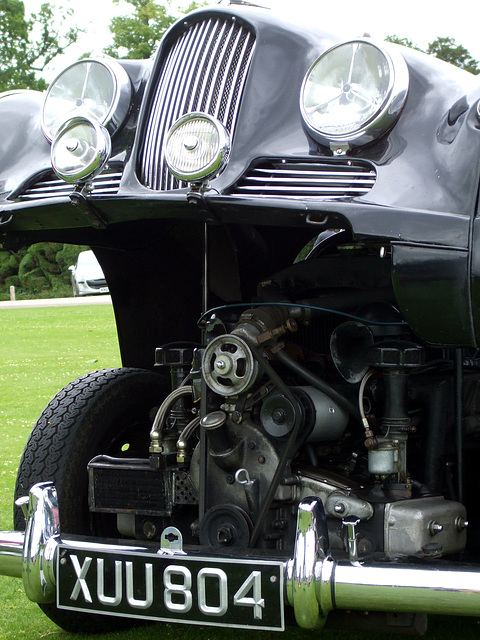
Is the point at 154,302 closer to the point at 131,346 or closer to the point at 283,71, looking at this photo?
the point at 131,346

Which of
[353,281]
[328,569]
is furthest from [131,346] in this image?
[328,569]

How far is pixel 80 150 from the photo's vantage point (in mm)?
2781

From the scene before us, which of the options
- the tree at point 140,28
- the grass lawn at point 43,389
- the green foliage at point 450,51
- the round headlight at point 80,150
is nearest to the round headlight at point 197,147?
the round headlight at point 80,150

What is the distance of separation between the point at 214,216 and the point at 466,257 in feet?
2.52

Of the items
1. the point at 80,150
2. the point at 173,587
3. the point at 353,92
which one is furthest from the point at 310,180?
the point at 173,587

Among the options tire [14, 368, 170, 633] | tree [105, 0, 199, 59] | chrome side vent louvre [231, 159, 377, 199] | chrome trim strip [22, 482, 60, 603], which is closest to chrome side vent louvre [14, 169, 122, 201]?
chrome side vent louvre [231, 159, 377, 199]

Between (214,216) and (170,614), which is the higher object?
(214,216)

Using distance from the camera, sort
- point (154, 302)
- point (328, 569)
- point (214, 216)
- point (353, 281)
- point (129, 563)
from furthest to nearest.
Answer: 1. point (154, 302)
2. point (353, 281)
3. point (214, 216)
4. point (129, 563)
5. point (328, 569)

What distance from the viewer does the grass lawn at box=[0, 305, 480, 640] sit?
3330 millimetres

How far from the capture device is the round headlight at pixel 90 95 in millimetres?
2965

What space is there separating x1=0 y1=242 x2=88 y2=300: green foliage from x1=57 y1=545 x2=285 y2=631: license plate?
28.7 meters

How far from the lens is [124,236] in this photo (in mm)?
3371

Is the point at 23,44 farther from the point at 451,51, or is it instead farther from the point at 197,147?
the point at 197,147

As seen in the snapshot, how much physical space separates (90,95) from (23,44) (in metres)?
39.7
